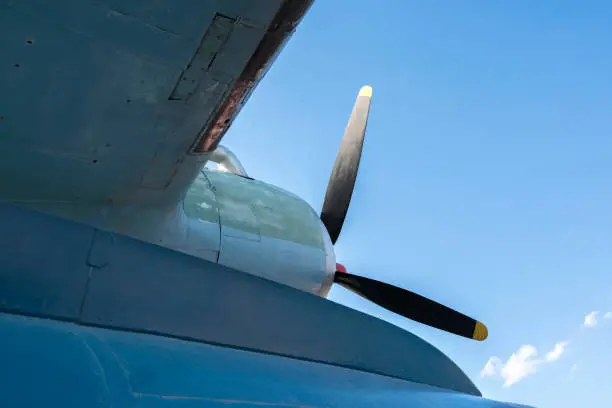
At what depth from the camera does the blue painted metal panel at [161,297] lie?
1.67m

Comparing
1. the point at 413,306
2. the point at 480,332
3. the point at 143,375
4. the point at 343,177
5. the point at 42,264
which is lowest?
the point at 413,306

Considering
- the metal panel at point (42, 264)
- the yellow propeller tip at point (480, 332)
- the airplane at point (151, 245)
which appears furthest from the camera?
the yellow propeller tip at point (480, 332)

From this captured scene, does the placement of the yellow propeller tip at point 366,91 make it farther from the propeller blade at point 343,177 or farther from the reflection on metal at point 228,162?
the reflection on metal at point 228,162

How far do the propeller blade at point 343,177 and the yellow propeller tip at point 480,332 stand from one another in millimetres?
2559

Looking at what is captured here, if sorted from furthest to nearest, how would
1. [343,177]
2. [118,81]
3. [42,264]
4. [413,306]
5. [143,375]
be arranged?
[343,177] → [413,306] → [118,81] → [42,264] → [143,375]

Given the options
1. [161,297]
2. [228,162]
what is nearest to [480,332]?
[228,162]

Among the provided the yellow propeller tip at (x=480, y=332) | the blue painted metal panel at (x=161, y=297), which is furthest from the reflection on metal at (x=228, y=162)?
the blue painted metal panel at (x=161, y=297)

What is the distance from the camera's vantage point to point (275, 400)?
159 centimetres

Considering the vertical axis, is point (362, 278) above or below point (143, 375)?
below

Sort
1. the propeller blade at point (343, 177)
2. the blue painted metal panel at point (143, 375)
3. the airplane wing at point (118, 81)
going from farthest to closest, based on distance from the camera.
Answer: the propeller blade at point (343, 177) < the airplane wing at point (118, 81) < the blue painted metal panel at point (143, 375)

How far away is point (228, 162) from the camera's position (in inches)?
328

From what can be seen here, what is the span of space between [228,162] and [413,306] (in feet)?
11.6

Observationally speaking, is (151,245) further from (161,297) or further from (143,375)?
(143,375)

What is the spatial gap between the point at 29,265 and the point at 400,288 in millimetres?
6747
